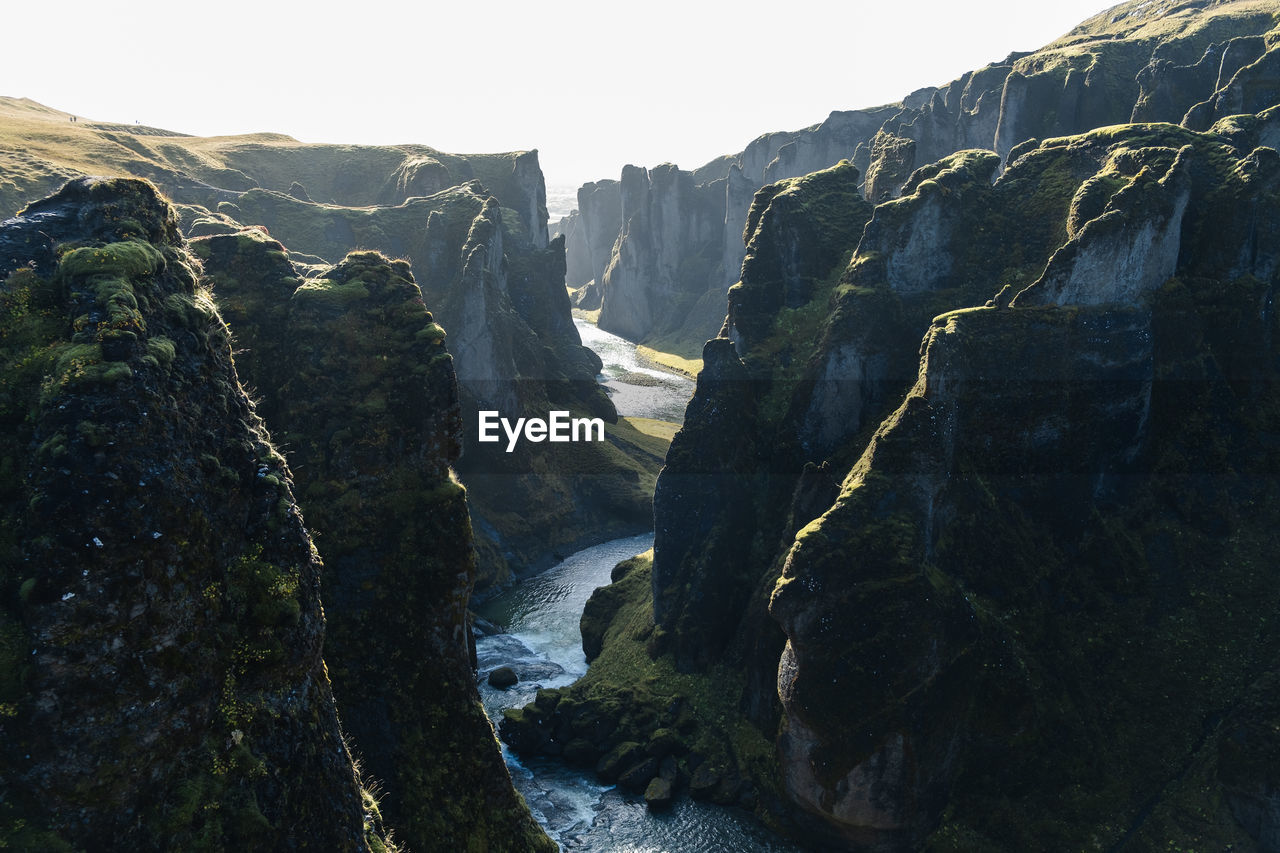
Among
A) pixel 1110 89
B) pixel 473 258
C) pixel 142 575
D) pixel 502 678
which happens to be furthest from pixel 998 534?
pixel 1110 89

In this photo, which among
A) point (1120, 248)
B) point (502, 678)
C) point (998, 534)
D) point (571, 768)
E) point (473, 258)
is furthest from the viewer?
point (473, 258)

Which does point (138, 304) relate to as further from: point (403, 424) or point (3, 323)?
point (403, 424)

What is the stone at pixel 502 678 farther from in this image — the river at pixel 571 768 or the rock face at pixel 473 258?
the rock face at pixel 473 258

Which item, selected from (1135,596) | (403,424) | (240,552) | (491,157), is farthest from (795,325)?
(491,157)

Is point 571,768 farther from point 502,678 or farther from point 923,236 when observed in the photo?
point 923,236

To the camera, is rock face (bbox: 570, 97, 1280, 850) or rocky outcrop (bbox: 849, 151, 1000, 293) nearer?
rock face (bbox: 570, 97, 1280, 850)

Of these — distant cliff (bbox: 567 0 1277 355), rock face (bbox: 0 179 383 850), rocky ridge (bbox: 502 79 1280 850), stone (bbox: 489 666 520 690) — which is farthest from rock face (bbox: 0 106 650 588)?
distant cliff (bbox: 567 0 1277 355)

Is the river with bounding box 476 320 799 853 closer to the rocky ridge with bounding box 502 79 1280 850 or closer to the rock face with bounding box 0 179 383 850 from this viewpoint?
the rocky ridge with bounding box 502 79 1280 850
